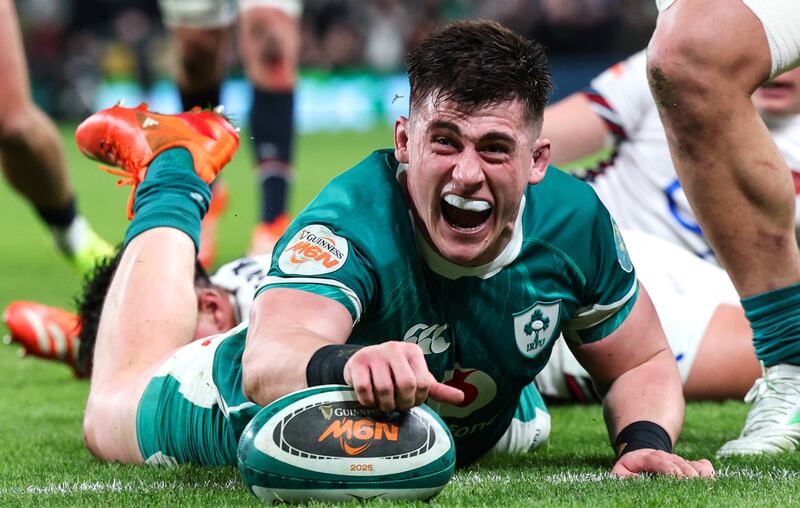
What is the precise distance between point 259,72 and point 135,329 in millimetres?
4252

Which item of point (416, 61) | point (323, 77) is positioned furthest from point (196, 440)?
point (323, 77)

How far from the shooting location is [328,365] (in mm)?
2363

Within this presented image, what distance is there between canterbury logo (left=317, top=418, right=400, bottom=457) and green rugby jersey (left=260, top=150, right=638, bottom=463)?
1.01ft

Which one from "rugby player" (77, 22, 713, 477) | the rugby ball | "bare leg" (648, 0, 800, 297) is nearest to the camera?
the rugby ball

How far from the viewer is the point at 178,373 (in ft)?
10.9

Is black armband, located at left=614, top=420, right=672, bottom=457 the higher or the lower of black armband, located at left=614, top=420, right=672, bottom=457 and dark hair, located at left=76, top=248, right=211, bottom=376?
the higher

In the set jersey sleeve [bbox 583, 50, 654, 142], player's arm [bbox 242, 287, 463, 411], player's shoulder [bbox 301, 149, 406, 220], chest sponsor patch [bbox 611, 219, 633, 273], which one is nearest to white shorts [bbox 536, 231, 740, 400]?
jersey sleeve [bbox 583, 50, 654, 142]

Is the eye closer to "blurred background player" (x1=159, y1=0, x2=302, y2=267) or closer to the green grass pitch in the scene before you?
the green grass pitch

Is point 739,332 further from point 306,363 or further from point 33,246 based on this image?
point 33,246

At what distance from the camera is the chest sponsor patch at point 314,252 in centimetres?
257

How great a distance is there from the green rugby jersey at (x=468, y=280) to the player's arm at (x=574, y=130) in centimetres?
206

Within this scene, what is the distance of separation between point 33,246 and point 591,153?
581 centimetres

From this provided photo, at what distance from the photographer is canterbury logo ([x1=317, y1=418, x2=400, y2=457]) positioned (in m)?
2.32

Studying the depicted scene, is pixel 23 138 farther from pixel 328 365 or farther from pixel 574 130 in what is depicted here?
pixel 328 365
